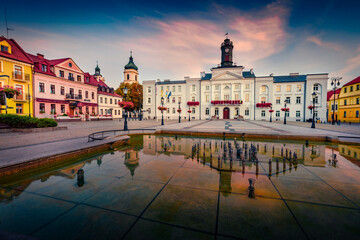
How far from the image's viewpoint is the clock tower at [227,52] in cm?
4322

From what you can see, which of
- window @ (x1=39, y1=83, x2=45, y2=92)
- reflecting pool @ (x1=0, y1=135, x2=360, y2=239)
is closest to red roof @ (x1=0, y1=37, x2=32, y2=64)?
window @ (x1=39, y1=83, x2=45, y2=92)

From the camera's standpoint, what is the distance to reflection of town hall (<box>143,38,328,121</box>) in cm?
3769

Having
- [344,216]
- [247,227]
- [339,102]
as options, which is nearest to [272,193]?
[344,216]

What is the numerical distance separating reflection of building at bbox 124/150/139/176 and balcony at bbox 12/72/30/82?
29.7 meters

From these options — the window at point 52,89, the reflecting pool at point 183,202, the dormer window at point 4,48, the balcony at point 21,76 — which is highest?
the dormer window at point 4,48

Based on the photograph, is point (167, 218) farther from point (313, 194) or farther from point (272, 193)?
point (313, 194)

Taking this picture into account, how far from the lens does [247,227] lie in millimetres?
2629

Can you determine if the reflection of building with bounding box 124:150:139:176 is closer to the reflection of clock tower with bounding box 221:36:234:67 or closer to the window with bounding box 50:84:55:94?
the window with bounding box 50:84:55:94

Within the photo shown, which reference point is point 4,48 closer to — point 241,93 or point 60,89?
point 60,89

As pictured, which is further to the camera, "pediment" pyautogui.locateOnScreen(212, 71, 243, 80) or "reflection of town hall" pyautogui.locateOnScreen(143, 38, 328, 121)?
"pediment" pyautogui.locateOnScreen(212, 71, 243, 80)

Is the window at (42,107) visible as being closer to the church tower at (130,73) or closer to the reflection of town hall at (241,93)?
the reflection of town hall at (241,93)

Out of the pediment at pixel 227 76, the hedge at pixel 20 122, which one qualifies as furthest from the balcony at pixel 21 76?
the pediment at pixel 227 76

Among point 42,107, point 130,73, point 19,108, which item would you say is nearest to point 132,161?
point 19,108

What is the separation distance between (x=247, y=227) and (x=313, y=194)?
2.37 metres
